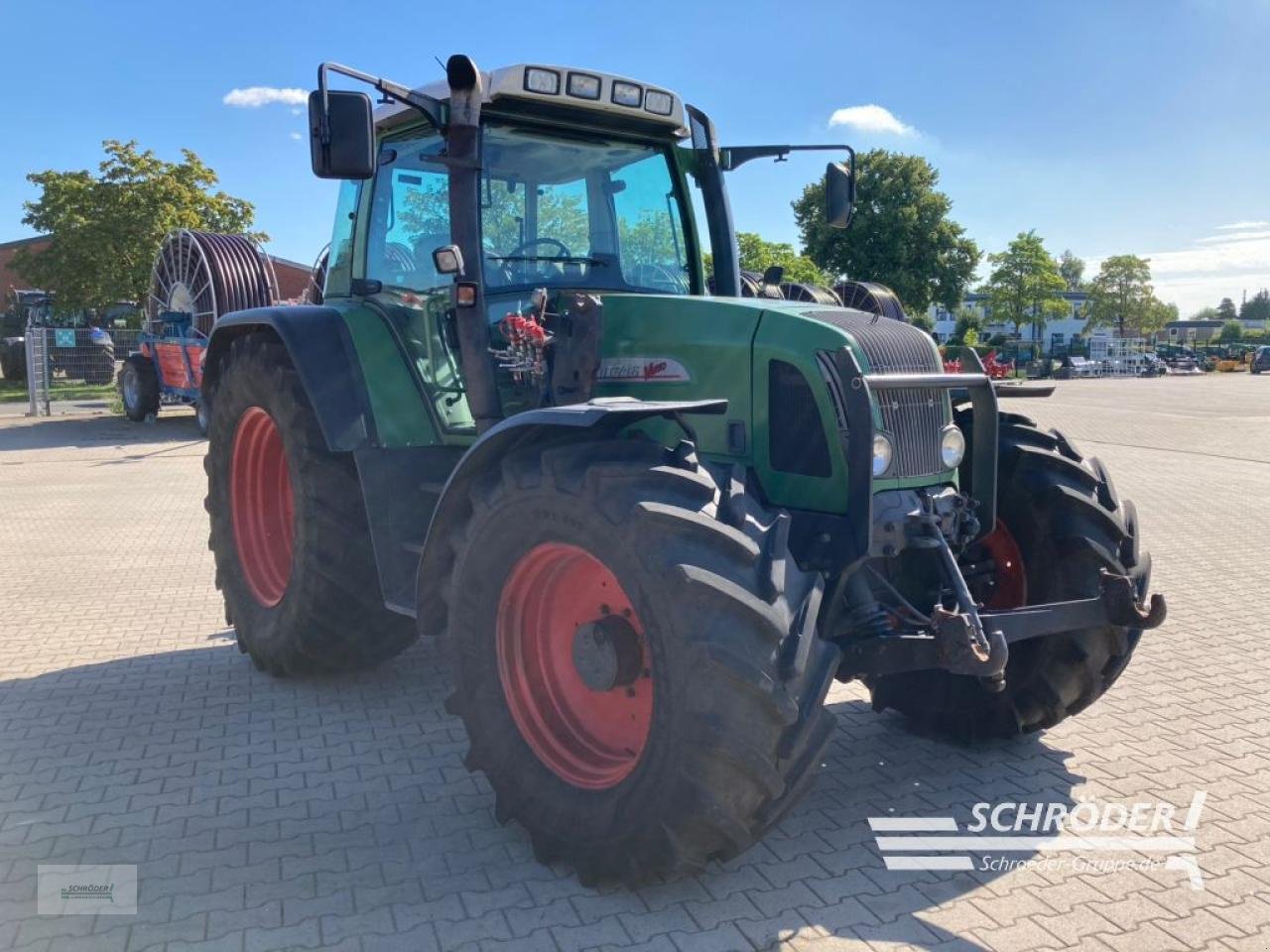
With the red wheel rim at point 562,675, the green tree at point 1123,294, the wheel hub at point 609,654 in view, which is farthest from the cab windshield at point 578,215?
the green tree at point 1123,294

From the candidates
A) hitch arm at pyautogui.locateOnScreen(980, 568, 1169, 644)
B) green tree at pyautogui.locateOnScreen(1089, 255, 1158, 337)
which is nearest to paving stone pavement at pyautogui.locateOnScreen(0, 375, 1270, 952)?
hitch arm at pyautogui.locateOnScreen(980, 568, 1169, 644)

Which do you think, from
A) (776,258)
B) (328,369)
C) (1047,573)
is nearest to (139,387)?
(328,369)

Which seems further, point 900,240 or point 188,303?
point 900,240

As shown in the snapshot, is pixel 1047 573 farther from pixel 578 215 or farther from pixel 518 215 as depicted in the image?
pixel 518 215

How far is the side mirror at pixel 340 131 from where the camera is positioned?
347cm

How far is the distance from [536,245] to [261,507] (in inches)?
88.9

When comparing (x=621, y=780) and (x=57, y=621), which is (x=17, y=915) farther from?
(x=57, y=621)

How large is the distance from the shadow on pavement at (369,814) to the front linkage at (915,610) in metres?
0.70

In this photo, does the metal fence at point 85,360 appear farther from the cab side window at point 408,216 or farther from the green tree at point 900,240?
the green tree at point 900,240

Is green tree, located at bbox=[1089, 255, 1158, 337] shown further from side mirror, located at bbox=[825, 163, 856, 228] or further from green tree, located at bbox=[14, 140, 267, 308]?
side mirror, located at bbox=[825, 163, 856, 228]

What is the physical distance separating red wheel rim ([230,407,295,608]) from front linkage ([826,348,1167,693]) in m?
3.26

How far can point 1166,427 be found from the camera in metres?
20.0

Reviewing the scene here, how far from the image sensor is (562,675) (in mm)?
3592

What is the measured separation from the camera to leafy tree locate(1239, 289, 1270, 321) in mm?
127125
